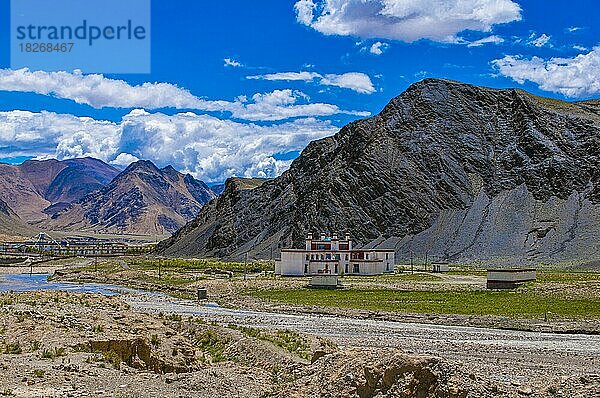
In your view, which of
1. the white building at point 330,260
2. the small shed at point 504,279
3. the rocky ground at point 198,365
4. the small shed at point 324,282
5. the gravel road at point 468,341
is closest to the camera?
the rocky ground at point 198,365

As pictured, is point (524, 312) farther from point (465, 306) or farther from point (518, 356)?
point (518, 356)

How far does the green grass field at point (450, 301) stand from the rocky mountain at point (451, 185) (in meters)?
60.6

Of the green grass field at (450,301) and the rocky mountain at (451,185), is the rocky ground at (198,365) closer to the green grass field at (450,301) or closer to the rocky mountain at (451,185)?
the green grass field at (450,301)

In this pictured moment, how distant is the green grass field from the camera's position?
51.4m

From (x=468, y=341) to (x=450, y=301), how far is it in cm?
2351

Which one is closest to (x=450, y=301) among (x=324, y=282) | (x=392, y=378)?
(x=324, y=282)

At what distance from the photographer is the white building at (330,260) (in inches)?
3755

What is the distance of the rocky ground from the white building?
59457 mm

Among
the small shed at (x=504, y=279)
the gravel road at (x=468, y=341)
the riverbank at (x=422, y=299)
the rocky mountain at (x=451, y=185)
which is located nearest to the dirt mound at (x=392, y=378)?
the gravel road at (x=468, y=341)

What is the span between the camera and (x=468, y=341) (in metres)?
36.8

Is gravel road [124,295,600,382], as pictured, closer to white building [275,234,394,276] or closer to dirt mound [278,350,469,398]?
dirt mound [278,350,469,398]

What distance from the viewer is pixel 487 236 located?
437 ft

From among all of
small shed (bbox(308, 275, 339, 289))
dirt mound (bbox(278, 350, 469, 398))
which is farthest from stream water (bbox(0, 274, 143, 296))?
dirt mound (bbox(278, 350, 469, 398))

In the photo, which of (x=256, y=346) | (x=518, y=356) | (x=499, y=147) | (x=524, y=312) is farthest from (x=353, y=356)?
(x=499, y=147)
